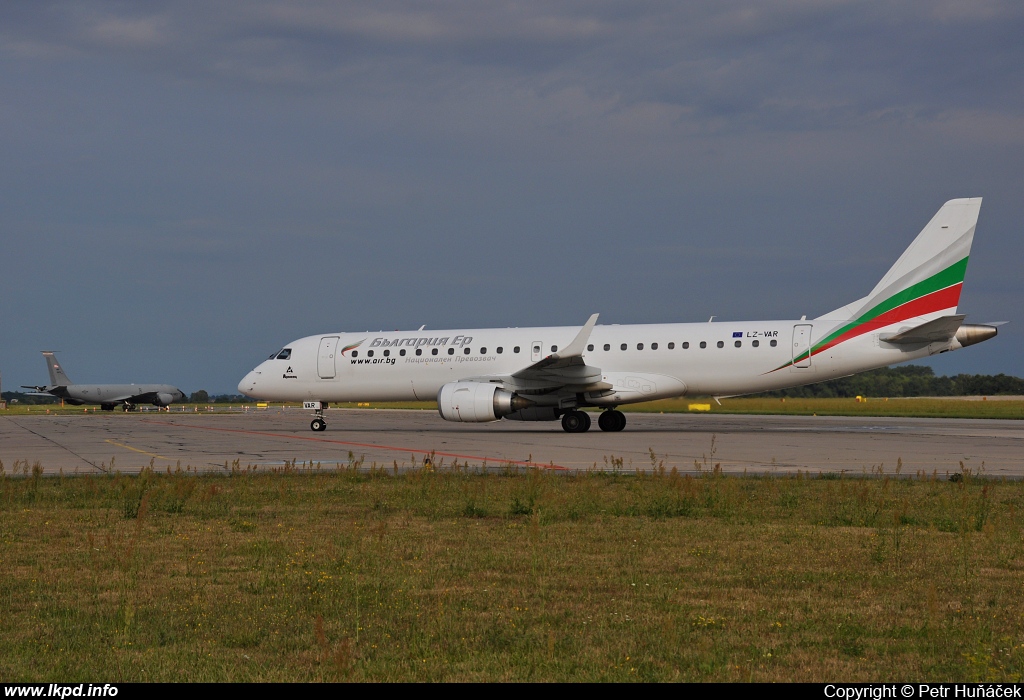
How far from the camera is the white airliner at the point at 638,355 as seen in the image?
2873 centimetres

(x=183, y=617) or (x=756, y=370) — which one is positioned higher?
(x=756, y=370)

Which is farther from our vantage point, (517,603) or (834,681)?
(517,603)

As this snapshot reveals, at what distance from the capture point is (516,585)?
757 centimetres

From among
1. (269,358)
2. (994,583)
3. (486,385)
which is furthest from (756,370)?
(994,583)

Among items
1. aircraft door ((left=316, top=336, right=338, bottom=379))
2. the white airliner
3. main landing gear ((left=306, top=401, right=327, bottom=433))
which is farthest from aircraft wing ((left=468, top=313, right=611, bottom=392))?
main landing gear ((left=306, top=401, right=327, bottom=433))

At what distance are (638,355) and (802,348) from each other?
517 centimetres

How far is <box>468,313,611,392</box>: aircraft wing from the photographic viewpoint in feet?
95.7

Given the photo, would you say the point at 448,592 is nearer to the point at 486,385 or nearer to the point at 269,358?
the point at 486,385

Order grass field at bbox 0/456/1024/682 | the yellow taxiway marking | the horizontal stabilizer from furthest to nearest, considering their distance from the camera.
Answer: the horizontal stabilizer → the yellow taxiway marking → grass field at bbox 0/456/1024/682

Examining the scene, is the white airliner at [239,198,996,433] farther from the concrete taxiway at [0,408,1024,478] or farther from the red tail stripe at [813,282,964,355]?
the concrete taxiway at [0,408,1024,478]

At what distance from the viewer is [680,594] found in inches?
285

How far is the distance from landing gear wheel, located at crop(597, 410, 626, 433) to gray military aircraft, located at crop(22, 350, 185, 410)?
64.1m

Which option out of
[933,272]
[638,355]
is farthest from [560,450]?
[933,272]

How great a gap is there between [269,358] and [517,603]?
30.6 meters
